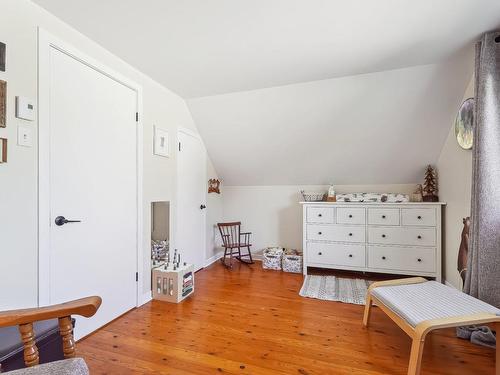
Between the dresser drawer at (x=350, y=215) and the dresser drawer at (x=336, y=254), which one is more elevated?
the dresser drawer at (x=350, y=215)

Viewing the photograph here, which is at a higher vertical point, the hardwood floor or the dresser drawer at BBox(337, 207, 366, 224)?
the dresser drawer at BBox(337, 207, 366, 224)

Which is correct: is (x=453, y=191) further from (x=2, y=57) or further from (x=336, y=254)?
(x=2, y=57)

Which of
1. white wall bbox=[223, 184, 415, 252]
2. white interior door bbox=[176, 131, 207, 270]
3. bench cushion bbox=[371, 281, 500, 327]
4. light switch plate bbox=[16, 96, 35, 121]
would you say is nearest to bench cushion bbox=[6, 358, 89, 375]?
light switch plate bbox=[16, 96, 35, 121]

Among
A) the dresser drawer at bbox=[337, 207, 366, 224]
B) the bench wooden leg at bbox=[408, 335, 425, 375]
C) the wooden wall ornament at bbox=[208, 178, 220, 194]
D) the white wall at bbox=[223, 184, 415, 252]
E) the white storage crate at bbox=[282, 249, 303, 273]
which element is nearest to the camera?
the bench wooden leg at bbox=[408, 335, 425, 375]

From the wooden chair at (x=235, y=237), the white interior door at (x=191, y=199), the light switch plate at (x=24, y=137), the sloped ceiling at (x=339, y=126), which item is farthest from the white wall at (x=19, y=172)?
the wooden chair at (x=235, y=237)

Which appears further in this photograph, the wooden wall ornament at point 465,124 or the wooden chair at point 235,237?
the wooden chair at point 235,237

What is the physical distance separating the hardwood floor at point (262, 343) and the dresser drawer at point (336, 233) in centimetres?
100

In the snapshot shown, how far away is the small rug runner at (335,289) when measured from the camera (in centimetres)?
263

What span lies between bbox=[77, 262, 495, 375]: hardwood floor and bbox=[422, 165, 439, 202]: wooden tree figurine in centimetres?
161

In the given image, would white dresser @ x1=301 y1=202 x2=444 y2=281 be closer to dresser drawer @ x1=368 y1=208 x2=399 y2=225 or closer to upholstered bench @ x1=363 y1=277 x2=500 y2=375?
dresser drawer @ x1=368 y1=208 x2=399 y2=225

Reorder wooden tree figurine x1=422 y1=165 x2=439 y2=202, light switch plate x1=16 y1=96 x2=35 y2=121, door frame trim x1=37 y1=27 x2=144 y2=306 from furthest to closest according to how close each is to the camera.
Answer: wooden tree figurine x1=422 y1=165 x2=439 y2=202 < door frame trim x1=37 y1=27 x2=144 y2=306 < light switch plate x1=16 y1=96 x2=35 y2=121

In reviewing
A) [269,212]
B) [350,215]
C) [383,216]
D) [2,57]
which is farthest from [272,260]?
[2,57]

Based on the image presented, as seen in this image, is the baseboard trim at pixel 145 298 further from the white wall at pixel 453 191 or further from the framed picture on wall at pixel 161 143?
the white wall at pixel 453 191

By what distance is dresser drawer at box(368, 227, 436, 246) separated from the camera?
9.75 feet
